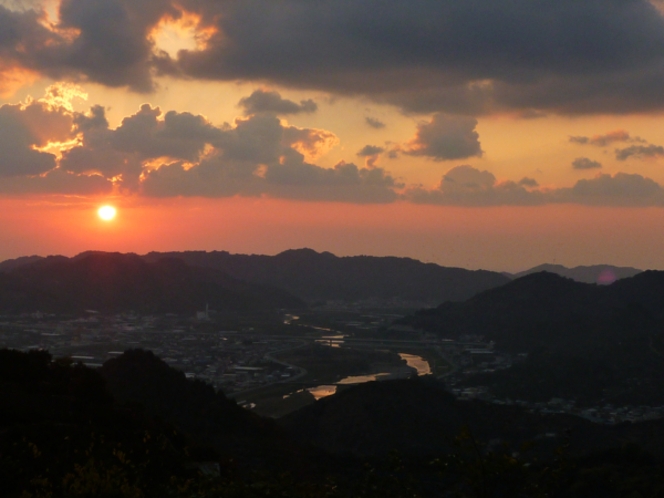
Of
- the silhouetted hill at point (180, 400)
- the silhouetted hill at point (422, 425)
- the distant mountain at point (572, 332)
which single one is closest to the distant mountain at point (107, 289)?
the distant mountain at point (572, 332)

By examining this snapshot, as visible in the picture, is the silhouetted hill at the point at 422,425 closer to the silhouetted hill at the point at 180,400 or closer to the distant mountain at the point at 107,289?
the silhouetted hill at the point at 180,400

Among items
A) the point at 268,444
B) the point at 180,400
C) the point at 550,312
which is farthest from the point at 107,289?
the point at 268,444

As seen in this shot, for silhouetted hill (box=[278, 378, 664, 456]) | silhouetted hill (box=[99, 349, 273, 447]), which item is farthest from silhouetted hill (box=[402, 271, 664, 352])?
silhouetted hill (box=[99, 349, 273, 447])

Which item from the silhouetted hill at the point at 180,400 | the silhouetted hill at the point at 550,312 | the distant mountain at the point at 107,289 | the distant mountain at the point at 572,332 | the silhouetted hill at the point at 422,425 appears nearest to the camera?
the silhouetted hill at the point at 180,400

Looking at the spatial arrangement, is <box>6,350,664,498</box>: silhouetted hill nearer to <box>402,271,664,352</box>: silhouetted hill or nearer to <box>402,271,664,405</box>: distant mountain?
<box>402,271,664,405</box>: distant mountain

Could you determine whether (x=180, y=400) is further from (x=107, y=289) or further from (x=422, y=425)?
(x=107, y=289)

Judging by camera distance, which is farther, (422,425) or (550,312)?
(550,312)

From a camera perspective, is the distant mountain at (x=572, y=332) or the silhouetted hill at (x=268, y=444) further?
the distant mountain at (x=572, y=332)

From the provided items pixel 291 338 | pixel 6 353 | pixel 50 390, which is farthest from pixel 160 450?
pixel 291 338

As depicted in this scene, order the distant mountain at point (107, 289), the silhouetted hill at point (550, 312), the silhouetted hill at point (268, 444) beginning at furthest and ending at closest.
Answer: the distant mountain at point (107, 289)
the silhouetted hill at point (550, 312)
the silhouetted hill at point (268, 444)

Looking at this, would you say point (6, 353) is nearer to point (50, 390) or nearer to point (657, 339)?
point (50, 390)
